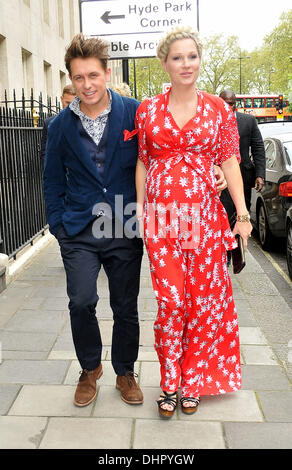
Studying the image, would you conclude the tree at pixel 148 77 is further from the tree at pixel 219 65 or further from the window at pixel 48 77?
the window at pixel 48 77

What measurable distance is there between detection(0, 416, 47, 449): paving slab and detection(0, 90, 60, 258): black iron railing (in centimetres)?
315

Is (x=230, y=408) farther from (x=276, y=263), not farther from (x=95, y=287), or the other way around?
(x=276, y=263)

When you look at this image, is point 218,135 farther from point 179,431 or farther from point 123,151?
point 179,431

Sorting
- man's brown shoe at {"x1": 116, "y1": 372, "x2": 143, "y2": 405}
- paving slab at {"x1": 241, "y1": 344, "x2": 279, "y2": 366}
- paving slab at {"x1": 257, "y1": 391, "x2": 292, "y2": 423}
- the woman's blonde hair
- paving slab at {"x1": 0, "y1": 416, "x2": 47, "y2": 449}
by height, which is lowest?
paving slab at {"x1": 241, "y1": 344, "x2": 279, "y2": 366}

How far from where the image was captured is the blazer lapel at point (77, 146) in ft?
9.57

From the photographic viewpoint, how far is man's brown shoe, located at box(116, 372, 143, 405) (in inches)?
125

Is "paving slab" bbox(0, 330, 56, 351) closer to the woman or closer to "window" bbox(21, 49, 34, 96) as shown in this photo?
the woman

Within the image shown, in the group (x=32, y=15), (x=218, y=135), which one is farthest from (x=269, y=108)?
(x=218, y=135)

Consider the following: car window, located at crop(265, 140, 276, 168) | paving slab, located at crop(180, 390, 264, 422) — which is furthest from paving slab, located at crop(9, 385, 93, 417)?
car window, located at crop(265, 140, 276, 168)

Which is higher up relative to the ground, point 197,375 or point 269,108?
point 269,108

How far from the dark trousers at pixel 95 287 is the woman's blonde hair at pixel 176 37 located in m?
0.99

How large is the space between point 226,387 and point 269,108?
4932 centimetres

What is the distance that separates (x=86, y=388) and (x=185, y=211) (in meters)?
1.17

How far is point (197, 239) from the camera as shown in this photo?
2980mm
